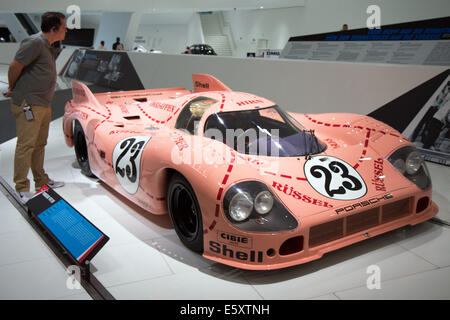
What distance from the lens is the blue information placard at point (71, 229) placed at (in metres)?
2.40

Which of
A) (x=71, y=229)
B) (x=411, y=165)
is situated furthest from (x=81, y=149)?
(x=411, y=165)

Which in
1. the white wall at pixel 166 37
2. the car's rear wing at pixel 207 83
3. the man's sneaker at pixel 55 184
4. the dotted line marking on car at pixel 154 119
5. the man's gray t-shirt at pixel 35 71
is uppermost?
the white wall at pixel 166 37

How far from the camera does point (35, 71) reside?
3346mm

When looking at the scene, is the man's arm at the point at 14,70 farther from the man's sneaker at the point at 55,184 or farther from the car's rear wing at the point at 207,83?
the car's rear wing at the point at 207,83

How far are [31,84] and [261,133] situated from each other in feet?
6.31

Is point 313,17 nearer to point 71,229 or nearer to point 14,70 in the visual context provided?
point 14,70

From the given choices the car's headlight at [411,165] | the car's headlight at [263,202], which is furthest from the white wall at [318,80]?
the car's headlight at [263,202]

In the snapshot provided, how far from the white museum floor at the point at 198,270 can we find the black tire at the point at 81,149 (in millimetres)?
1073

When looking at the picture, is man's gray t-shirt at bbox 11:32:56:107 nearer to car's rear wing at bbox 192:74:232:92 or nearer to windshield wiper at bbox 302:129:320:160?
car's rear wing at bbox 192:74:232:92

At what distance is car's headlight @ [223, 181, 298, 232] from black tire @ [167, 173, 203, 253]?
36 cm

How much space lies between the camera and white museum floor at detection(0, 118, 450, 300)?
90.6 inches

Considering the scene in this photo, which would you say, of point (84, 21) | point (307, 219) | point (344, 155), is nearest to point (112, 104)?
point (344, 155)
